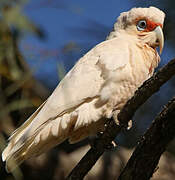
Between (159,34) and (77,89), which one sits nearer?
(77,89)

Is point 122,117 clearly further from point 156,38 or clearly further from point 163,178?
point 163,178

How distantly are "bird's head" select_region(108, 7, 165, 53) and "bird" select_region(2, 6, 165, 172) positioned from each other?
90 millimetres

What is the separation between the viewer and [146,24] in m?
2.26

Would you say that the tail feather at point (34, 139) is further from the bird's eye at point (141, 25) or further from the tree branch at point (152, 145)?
the bird's eye at point (141, 25)

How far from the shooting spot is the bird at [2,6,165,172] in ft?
6.47

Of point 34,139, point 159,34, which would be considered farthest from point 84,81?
point 159,34

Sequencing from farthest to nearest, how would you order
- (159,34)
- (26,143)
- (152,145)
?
(159,34) < (26,143) < (152,145)

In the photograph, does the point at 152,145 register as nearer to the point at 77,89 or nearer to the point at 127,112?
the point at 127,112

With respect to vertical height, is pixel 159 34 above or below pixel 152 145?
above

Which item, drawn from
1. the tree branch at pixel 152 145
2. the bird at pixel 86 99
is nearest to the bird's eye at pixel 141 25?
the bird at pixel 86 99

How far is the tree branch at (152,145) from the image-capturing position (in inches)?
62.4

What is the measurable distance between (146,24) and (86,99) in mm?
500

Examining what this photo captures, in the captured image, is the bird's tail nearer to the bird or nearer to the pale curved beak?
the bird

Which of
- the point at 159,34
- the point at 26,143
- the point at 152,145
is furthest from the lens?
the point at 159,34
